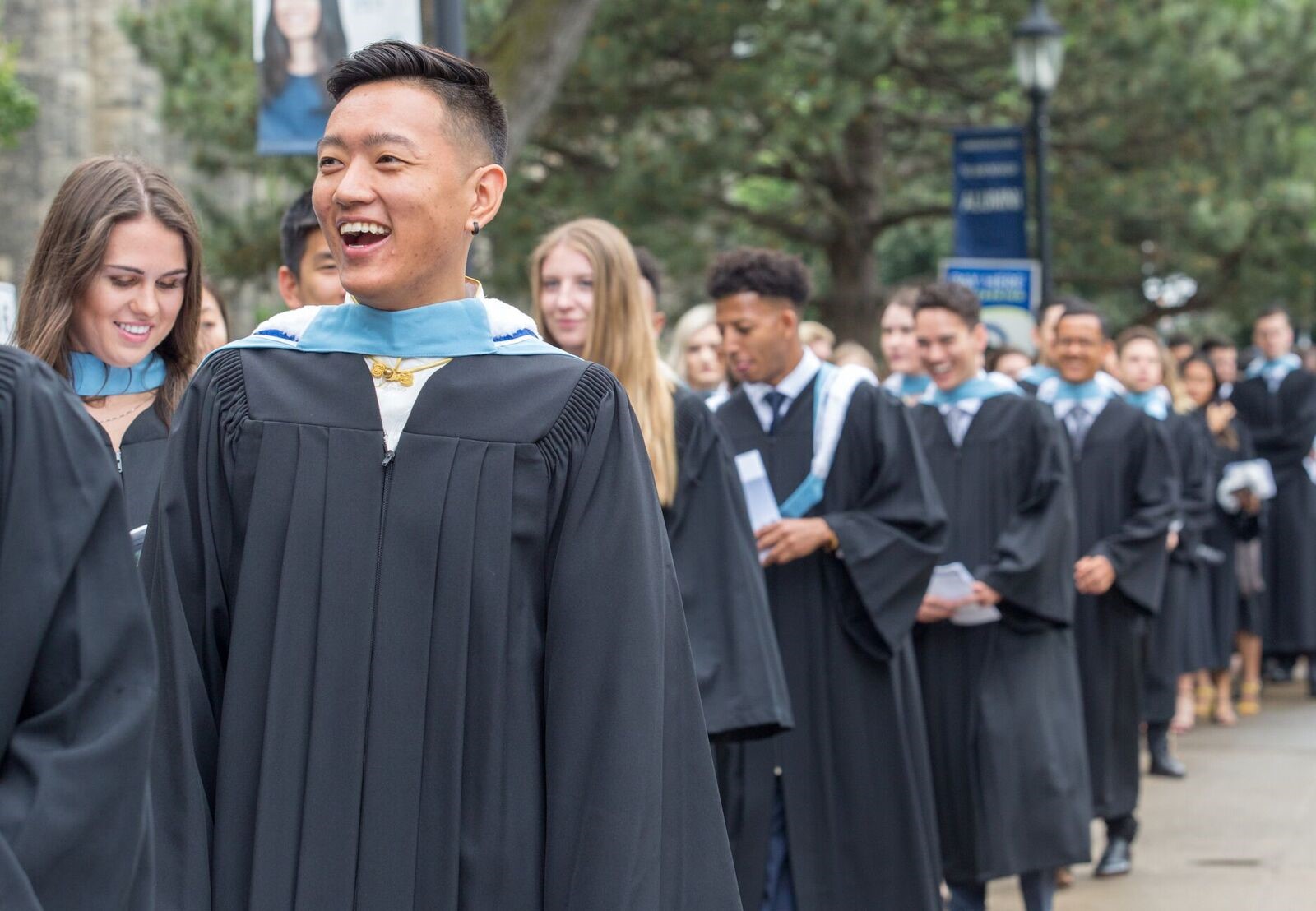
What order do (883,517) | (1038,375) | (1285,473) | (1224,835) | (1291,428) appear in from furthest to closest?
(1285,473), (1291,428), (1038,375), (1224,835), (883,517)

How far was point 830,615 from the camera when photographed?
5.86m

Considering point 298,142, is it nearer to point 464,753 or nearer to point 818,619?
point 818,619

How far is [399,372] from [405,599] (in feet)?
1.22

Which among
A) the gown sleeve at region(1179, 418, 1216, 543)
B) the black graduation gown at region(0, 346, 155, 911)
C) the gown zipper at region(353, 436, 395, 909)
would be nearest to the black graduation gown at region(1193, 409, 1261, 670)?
the gown sleeve at region(1179, 418, 1216, 543)

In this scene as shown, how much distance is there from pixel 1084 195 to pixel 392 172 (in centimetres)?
1499

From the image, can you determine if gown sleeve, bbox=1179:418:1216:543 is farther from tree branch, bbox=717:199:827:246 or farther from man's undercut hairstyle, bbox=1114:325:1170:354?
tree branch, bbox=717:199:827:246

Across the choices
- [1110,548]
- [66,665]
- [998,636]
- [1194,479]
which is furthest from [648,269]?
[1194,479]

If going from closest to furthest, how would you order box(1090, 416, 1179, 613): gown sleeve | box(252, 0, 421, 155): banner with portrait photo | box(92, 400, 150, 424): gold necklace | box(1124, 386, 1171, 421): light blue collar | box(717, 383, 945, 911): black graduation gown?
box(92, 400, 150, 424): gold necklace
box(717, 383, 945, 911): black graduation gown
box(252, 0, 421, 155): banner with portrait photo
box(1090, 416, 1179, 613): gown sleeve
box(1124, 386, 1171, 421): light blue collar

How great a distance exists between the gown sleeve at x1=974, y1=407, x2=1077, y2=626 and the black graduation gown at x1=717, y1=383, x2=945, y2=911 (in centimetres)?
90

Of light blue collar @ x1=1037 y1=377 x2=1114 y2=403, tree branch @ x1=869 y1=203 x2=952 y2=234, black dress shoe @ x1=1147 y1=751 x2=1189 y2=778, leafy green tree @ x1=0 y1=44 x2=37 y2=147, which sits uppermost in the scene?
leafy green tree @ x1=0 y1=44 x2=37 y2=147

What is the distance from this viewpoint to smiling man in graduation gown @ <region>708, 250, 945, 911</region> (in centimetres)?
571

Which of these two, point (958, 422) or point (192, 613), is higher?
point (958, 422)

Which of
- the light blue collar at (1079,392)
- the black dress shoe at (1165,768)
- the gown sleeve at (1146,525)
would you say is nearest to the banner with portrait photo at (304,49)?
the light blue collar at (1079,392)

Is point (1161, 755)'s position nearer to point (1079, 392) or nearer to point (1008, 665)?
point (1079, 392)
